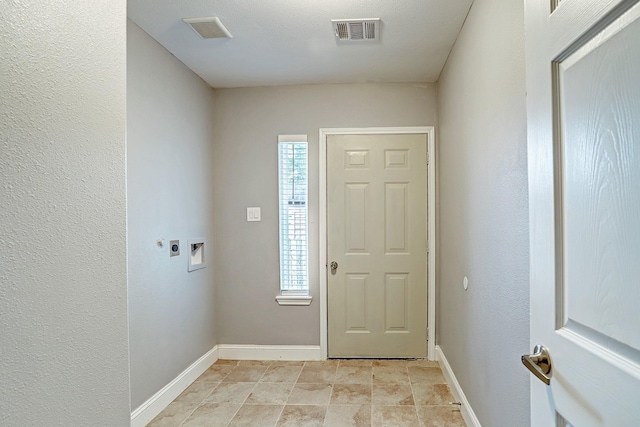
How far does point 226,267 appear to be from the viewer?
12.2 ft

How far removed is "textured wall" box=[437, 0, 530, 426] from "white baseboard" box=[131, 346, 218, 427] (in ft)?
6.64

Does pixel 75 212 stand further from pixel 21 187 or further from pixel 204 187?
pixel 204 187

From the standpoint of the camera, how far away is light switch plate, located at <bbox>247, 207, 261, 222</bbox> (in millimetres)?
3664

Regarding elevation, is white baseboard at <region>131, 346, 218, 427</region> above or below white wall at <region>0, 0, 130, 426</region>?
below

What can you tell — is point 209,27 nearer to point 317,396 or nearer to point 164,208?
point 164,208

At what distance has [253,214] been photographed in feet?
12.0

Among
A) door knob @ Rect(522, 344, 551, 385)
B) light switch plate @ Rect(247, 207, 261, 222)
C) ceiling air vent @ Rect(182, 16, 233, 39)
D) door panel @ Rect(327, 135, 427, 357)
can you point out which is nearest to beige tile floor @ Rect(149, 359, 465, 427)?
door panel @ Rect(327, 135, 427, 357)

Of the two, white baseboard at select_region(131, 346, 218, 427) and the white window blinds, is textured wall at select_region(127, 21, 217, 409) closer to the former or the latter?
white baseboard at select_region(131, 346, 218, 427)

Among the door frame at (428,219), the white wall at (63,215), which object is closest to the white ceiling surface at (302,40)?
the door frame at (428,219)

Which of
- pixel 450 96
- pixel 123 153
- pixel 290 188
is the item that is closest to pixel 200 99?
pixel 290 188

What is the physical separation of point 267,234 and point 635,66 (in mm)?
3245

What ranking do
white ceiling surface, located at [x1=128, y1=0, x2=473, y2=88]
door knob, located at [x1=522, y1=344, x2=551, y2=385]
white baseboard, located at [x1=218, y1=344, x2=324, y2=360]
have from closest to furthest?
door knob, located at [x1=522, y1=344, x2=551, y2=385], white ceiling surface, located at [x1=128, y1=0, x2=473, y2=88], white baseboard, located at [x1=218, y1=344, x2=324, y2=360]

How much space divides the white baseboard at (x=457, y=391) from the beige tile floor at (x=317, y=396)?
54 mm

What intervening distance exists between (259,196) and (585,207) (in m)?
3.12
